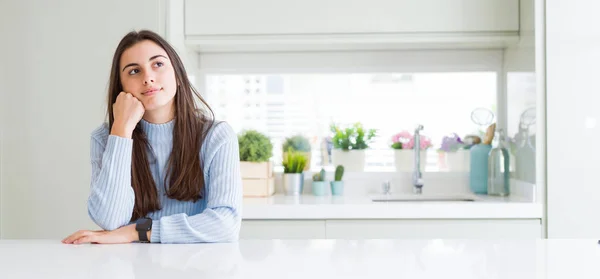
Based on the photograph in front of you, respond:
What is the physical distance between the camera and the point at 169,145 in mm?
1812

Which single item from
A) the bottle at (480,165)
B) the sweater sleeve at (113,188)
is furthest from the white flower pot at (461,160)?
the sweater sleeve at (113,188)

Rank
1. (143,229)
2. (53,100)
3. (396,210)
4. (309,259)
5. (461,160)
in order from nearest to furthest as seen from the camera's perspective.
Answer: (309,259) < (143,229) < (396,210) < (53,100) < (461,160)

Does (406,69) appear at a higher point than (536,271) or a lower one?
higher

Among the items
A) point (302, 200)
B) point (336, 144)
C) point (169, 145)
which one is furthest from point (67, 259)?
point (336, 144)

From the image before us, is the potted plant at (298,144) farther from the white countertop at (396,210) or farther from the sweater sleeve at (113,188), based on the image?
the sweater sleeve at (113,188)

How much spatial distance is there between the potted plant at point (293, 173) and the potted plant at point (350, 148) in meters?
0.25

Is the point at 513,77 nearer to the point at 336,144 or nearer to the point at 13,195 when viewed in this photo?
the point at 336,144

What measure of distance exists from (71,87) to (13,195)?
514 mm

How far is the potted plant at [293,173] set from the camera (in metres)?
3.11

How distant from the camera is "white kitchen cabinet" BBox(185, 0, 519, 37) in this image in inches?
115

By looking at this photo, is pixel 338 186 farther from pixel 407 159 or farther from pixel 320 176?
pixel 407 159

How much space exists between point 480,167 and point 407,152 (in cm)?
37

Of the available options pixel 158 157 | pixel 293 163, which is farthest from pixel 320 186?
pixel 158 157

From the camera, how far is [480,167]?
318cm
